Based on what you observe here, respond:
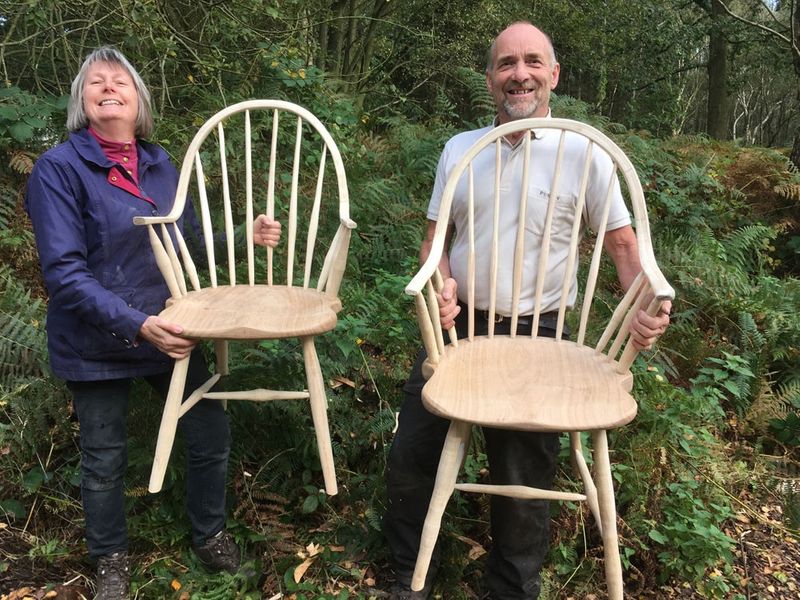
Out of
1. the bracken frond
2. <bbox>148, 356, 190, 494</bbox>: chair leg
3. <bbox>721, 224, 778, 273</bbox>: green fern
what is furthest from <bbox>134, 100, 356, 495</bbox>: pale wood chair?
the bracken frond

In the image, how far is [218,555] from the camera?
1.88m

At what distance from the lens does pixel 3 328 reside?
2.34 m

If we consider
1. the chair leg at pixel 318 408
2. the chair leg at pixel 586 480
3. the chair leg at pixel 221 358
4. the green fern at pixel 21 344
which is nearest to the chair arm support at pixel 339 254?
the chair leg at pixel 318 408

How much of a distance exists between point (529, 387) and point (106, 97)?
4.60 ft

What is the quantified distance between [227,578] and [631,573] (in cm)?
134

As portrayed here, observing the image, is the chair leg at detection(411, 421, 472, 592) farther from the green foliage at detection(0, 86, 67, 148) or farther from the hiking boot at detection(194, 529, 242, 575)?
the green foliage at detection(0, 86, 67, 148)

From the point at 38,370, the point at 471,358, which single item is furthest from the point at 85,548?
the point at 471,358

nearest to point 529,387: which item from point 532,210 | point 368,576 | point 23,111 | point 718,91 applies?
point 532,210

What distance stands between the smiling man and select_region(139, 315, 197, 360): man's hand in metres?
0.70

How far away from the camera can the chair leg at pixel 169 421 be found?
163cm

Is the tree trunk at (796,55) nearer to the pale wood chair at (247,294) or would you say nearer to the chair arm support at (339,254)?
the pale wood chair at (247,294)

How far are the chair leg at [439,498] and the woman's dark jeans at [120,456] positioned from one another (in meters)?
0.74

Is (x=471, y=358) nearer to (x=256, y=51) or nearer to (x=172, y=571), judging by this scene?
(x=172, y=571)

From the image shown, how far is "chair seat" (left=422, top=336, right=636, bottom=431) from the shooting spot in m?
1.32
